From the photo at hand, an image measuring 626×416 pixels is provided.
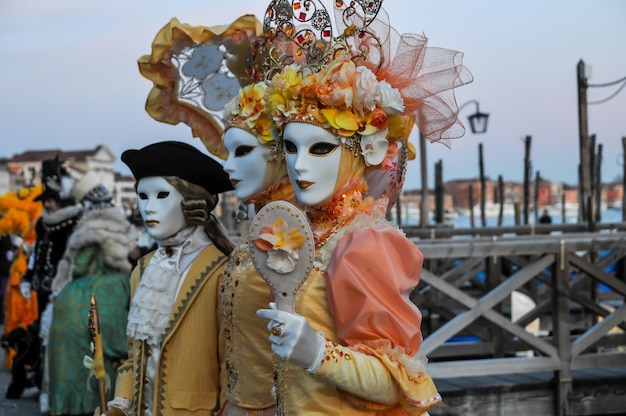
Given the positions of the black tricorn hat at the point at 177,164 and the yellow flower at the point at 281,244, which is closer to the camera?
the yellow flower at the point at 281,244

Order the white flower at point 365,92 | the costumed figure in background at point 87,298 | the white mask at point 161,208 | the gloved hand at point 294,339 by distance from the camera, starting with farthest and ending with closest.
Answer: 1. the costumed figure in background at point 87,298
2. the white mask at point 161,208
3. the white flower at point 365,92
4. the gloved hand at point 294,339

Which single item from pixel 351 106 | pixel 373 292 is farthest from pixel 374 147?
pixel 373 292

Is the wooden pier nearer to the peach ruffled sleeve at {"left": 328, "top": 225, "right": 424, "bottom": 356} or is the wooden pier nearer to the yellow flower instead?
the peach ruffled sleeve at {"left": 328, "top": 225, "right": 424, "bottom": 356}

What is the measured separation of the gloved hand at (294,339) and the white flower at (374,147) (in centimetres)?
60

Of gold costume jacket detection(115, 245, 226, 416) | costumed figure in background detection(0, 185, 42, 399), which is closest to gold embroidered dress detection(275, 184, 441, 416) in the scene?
gold costume jacket detection(115, 245, 226, 416)

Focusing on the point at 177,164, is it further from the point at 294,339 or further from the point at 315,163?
the point at 294,339

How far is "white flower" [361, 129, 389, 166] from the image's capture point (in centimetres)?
246

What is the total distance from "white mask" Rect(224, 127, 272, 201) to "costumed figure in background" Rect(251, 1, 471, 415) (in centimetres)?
35

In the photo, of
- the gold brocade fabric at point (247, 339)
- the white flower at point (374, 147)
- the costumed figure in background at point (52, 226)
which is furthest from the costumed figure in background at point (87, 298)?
the white flower at point (374, 147)

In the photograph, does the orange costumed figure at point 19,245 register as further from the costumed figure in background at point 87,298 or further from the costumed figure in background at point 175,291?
the costumed figure in background at point 175,291

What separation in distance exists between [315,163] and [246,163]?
60 centimetres

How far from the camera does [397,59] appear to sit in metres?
2.54

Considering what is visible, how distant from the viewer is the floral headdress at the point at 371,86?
2428 millimetres

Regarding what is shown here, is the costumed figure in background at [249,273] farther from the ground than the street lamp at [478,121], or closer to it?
closer to it
